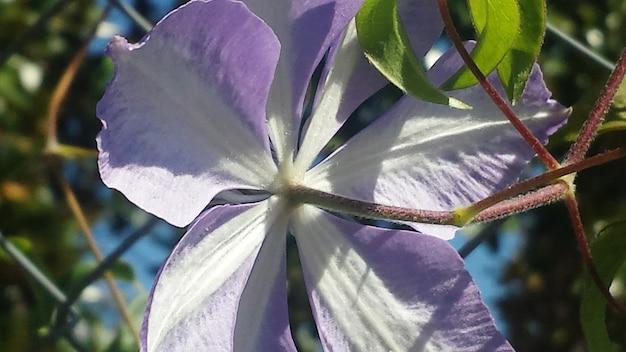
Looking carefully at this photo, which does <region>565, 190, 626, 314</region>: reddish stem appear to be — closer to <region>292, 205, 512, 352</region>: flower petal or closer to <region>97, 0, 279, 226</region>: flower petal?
<region>292, 205, 512, 352</region>: flower petal

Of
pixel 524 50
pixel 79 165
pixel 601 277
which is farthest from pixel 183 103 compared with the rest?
pixel 79 165

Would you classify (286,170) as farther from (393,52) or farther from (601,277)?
(601,277)

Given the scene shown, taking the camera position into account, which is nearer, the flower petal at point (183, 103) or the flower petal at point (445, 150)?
the flower petal at point (183, 103)

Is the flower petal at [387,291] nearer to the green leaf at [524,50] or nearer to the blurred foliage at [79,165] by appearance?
the green leaf at [524,50]

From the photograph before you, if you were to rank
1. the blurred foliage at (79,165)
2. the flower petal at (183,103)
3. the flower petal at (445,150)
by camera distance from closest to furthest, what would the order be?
the flower petal at (183,103) < the flower petal at (445,150) < the blurred foliage at (79,165)

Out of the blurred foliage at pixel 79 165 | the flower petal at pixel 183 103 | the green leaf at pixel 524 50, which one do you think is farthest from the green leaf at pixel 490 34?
the blurred foliage at pixel 79 165

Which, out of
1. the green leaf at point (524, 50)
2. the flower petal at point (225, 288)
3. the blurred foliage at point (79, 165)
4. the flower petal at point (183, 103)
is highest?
the blurred foliage at point (79, 165)

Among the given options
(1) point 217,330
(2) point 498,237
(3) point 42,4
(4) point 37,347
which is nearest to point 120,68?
(1) point 217,330
